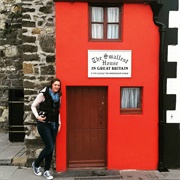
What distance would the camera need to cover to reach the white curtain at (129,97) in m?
7.10

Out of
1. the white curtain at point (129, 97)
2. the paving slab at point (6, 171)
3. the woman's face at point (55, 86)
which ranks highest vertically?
the woman's face at point (55, 86)

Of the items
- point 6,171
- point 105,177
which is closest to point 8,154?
point 6,171

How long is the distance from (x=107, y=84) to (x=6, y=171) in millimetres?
3064

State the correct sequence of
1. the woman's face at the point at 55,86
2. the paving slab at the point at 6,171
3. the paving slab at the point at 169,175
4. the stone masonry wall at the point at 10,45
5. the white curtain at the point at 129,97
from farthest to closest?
the stone masonry wall at the point at 10,45, the white curtain at the point at 129,97, the paving slab at the point at 169,175, the paving slab at the point at 6,171, the woman's face at the point at 55,86

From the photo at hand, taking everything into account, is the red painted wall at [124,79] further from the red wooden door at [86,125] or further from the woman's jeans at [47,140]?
the woman's jeans at [47,140]

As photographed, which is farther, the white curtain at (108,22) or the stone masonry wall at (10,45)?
the stone masonry wall at (10,45)

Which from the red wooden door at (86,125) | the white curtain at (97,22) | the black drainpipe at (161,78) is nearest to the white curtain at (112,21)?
the white curtain at (97,22)

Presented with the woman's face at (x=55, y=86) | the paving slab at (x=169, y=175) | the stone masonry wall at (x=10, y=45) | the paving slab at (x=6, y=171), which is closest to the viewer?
the woman's face at (x=55, y=86)

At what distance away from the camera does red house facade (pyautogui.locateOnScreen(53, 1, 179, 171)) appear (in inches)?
267

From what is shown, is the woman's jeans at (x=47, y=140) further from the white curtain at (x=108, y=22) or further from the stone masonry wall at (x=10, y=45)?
the stone masonry wall at (x=10, y=45)

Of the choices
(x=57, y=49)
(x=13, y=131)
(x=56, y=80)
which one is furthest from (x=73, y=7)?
(x=13, y=131)

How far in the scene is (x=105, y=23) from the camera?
6949 mm

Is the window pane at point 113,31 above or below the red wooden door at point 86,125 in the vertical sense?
above

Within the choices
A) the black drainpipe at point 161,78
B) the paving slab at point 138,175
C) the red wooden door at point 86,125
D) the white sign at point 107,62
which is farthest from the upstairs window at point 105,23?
the paving slab at point 138,175
